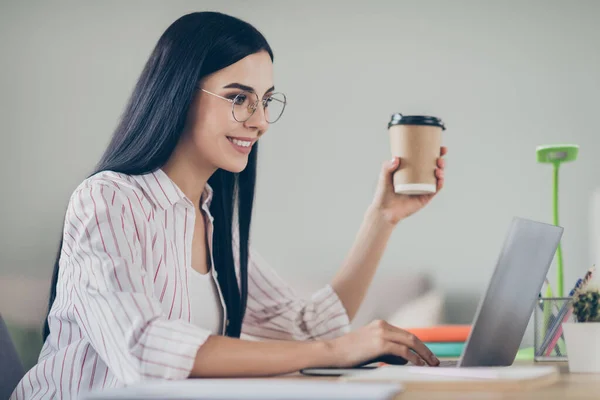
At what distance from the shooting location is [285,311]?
167cm

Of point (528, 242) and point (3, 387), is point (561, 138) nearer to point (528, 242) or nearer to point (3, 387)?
point (528, 242)

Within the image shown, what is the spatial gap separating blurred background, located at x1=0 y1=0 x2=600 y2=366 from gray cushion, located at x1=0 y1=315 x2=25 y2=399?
104 cm

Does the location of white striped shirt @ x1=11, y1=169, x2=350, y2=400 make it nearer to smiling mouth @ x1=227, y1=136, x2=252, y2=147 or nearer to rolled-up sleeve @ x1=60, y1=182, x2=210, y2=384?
rolled-up sleeve @ x1=60, y1=182, x2=210, y2=384

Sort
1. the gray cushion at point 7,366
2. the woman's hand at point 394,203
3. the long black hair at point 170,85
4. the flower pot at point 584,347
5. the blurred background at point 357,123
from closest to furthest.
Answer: the flower pot at point 584,347 < the gray cushion at point 7,366 < the long black hair at point 170,85 < the woman's hand at point 394,203 < the blurred background at point 357,123

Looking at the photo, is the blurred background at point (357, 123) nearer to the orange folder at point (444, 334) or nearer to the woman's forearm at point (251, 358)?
the orange folder at point (444, 334)

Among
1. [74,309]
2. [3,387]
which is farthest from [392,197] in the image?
[3,387]

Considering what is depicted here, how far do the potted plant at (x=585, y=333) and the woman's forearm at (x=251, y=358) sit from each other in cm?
40

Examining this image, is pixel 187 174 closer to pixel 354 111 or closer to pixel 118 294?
pixel 118 294

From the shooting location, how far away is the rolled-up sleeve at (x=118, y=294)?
36.9 inches

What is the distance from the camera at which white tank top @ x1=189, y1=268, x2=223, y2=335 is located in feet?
4.70

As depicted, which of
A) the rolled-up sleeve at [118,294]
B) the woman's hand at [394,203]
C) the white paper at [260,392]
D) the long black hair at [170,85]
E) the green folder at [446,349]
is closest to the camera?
the white paper at [260,392]

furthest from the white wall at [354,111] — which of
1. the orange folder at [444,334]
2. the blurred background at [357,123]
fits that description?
the orange folder at [444,334]

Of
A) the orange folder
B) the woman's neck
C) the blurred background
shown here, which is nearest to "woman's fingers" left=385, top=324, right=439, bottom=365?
the woman's neck

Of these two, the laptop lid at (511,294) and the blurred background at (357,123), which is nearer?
the laptop lid at (511,294)
